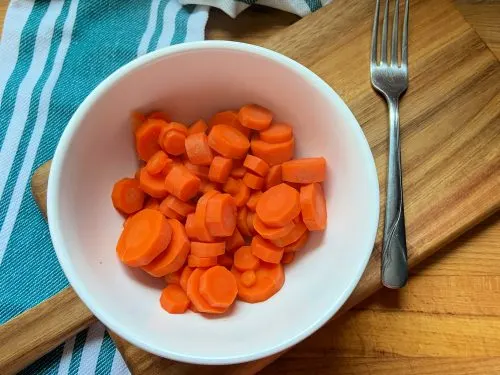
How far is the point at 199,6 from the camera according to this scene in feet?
4.61

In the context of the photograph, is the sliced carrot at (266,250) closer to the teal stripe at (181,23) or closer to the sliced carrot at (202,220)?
the sliced carrot at (202,220)

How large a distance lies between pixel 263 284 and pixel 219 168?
22 centimetres

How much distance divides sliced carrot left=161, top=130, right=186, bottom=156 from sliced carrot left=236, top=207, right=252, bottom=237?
0.51ft

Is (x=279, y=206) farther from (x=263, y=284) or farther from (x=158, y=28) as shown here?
(x=158, y=28)

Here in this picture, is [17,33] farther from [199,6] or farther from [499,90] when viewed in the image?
[499,90]

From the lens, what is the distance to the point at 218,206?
1.01m

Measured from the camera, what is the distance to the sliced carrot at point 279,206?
100 centimetres

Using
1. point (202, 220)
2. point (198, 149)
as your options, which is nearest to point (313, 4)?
point (198, 149)

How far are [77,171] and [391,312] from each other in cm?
70

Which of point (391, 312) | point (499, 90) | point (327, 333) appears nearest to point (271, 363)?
point (327, 333)

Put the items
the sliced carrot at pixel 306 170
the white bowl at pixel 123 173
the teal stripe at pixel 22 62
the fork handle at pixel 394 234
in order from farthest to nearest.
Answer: the teal stripe at pixel 22 62 → the fork handle at pixel 394 234 → the sliced carrot at pixel 306 170 → the white bowl at pixel 123 173

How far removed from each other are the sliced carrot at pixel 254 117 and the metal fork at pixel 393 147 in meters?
0.29

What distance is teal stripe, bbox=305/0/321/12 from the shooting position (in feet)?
4.52

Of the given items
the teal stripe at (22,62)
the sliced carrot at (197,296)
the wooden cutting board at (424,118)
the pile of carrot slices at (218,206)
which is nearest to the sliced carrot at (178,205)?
the pile of carrot slices at (218,206)
